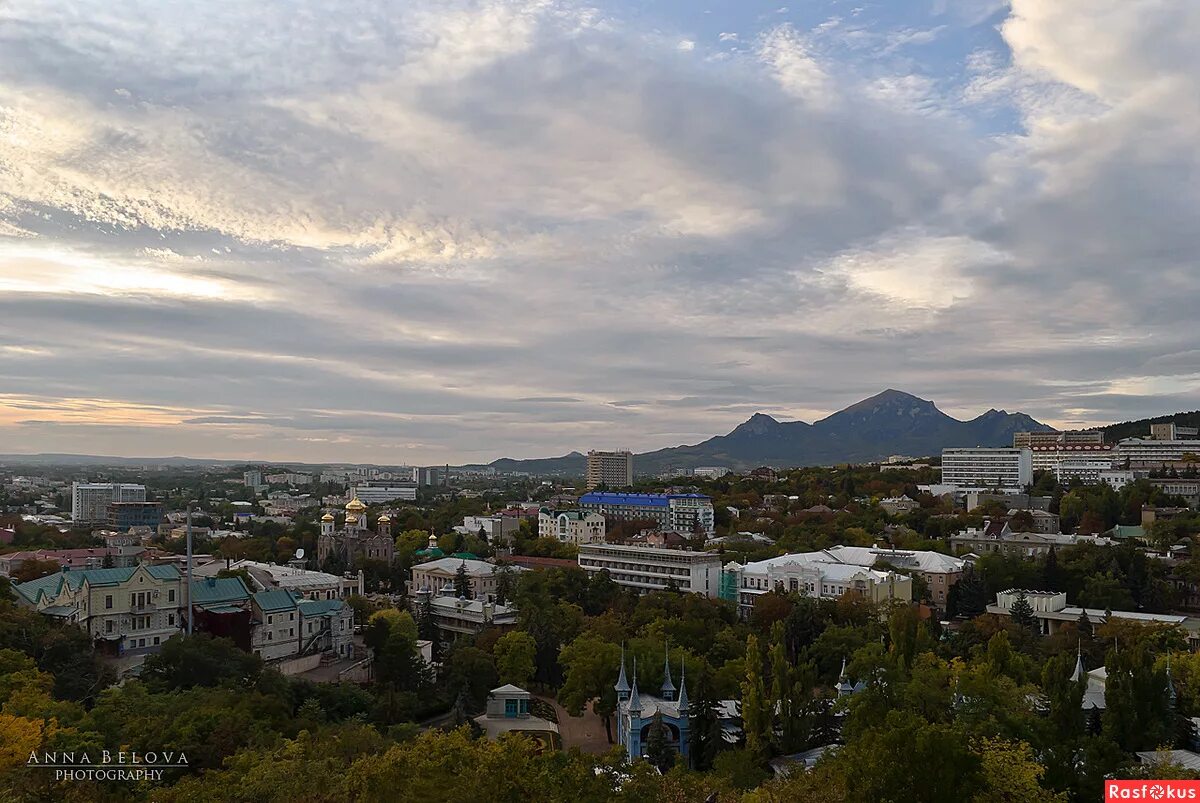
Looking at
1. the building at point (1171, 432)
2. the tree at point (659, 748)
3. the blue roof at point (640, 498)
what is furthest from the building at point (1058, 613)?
the building at point (1171, 432)

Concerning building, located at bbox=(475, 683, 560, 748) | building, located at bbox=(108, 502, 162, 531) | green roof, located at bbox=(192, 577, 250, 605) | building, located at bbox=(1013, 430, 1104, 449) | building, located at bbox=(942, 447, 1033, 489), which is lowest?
building, located at bbox=(475, 683, 560, 748)

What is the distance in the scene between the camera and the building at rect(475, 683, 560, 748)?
2542 centimetres

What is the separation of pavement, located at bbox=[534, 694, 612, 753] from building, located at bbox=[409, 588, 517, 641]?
291 inches

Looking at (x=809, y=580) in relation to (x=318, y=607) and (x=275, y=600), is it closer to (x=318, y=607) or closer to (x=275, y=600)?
(x=318, y=607)

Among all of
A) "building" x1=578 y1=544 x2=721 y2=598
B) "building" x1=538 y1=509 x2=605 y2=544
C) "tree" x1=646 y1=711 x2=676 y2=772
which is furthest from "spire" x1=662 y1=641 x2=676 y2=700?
"building" x1=538 y1=509 x2=605 y2=544

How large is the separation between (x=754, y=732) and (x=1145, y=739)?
322 inches

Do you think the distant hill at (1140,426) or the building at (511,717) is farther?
the distant hill at (1140,426)

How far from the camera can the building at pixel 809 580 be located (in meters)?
40.8

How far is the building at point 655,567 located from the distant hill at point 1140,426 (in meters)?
66.8

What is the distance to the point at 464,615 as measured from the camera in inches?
1489

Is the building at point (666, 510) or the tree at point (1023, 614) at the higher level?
the building at point (666, 510)

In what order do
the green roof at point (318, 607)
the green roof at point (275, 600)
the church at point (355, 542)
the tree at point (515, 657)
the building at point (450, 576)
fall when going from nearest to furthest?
the tree at point (515, 657)
the green roof at point (275, 600)
the green roof at point (318, 607)
the building at point (450, 576)
the church at point (355, 542)

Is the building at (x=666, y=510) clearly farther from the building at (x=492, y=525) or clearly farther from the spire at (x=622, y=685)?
the spire at (x=622, y=685)

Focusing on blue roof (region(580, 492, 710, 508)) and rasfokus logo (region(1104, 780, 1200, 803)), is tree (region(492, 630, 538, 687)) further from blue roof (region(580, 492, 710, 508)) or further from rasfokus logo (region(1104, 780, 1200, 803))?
blue roof (region(580, 492, 710, 508))
